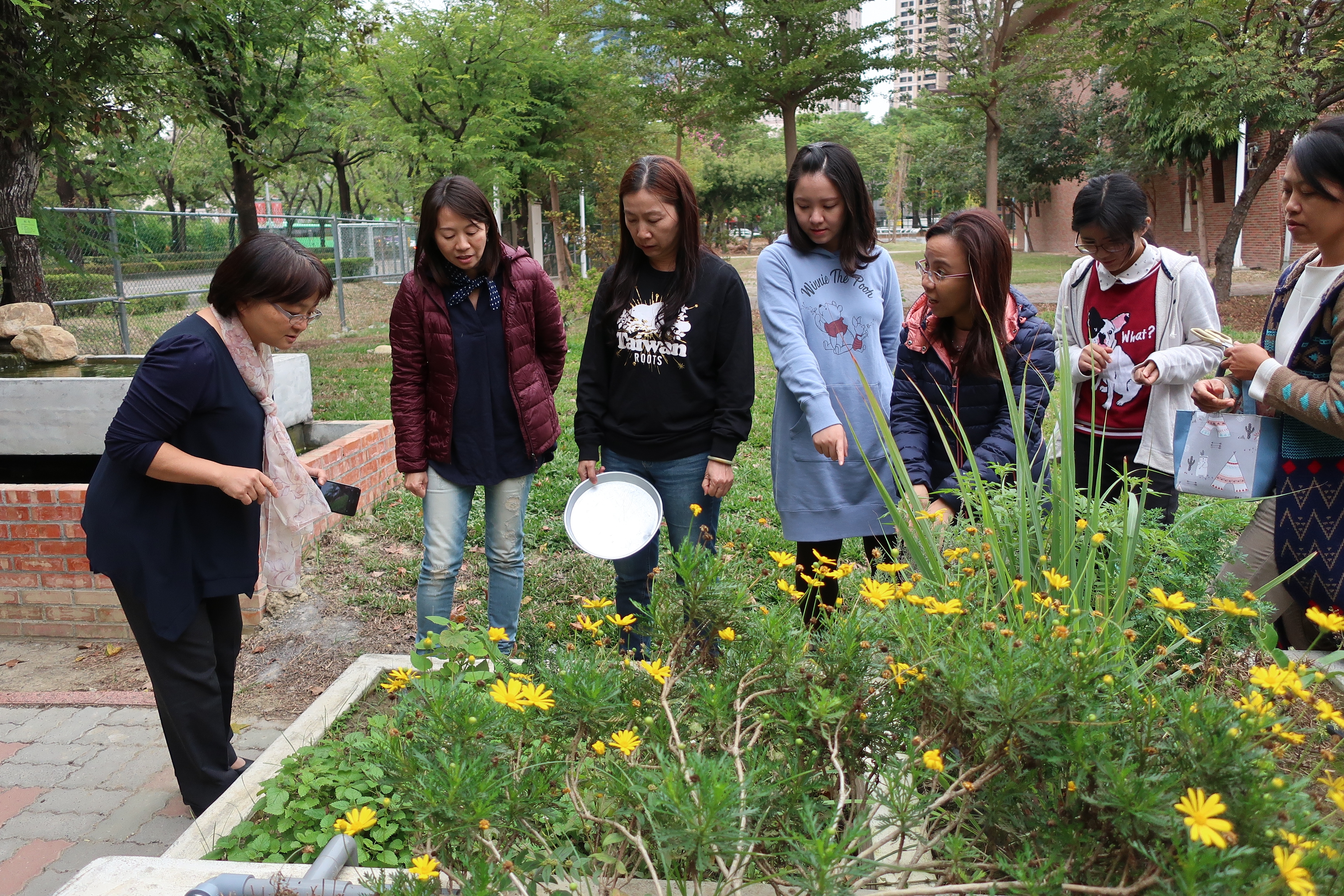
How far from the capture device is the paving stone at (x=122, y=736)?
327cm

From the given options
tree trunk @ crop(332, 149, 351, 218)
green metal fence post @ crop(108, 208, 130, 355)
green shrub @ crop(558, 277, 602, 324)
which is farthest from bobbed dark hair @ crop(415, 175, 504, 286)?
tree trunk @ crop(332, 149, 351, 218)

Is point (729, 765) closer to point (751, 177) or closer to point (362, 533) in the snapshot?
point (362, 533)

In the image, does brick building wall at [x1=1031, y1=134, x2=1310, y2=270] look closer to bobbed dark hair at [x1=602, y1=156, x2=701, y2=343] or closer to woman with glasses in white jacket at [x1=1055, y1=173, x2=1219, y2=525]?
woman with glasses in white jacket at [x1=1055, y1=173, x2=1219, y2=525]

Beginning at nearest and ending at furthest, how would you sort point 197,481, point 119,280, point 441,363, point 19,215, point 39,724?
1. point 197,481
2. point 441,363
3. point 39,724
4. point 19,215
5. point 119,280

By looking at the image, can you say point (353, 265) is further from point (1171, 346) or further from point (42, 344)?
point (1171, 346)

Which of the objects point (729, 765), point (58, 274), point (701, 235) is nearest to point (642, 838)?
point (729, 765)

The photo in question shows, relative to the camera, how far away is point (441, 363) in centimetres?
315

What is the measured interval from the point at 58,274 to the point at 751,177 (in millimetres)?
37866

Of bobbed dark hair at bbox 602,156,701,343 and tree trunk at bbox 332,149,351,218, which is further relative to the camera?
tree trunk at bbox 332,149,351,218

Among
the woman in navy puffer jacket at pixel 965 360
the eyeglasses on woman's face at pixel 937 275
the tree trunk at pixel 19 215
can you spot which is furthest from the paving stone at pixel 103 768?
the tree trunk at pixel 19 215

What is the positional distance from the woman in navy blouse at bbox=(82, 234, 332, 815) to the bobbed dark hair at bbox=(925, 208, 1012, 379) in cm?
183

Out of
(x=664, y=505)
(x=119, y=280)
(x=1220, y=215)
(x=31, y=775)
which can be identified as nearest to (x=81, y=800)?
(x=31, y=775)

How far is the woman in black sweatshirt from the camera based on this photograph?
305cm

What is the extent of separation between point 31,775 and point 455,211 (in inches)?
90.5
